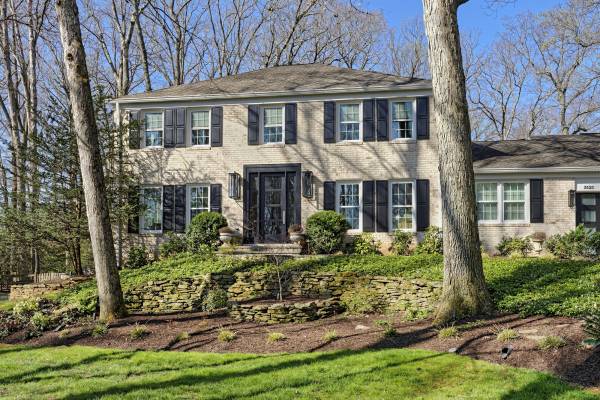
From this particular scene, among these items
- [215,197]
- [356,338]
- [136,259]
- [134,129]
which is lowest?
[356,338]

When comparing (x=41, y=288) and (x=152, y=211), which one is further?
(x=152, y=211)

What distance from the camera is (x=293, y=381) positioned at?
5.65m

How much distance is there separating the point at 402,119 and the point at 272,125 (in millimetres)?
4120

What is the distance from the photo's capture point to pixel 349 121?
16.4 metres

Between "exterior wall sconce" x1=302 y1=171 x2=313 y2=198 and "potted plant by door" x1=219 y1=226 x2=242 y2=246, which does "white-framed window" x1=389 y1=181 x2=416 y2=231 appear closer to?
"exterior wall sconce" x1=302 y1=171 x2=313 y2=198

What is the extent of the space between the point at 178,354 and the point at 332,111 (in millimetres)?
10717

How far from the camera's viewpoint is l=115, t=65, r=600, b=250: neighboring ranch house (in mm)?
15625

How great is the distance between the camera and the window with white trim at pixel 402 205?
15.7m

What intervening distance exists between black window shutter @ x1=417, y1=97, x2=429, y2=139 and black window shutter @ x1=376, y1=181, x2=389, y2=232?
181 cm

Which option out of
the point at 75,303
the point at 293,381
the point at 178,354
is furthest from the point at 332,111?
the point at 293,381

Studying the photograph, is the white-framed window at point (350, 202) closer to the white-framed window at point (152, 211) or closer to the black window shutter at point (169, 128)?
the black window shutter at point (169, 128)

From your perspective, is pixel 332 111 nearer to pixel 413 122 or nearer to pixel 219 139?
pixel 413 122

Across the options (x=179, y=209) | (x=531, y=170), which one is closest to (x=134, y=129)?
(x=179, y=209)

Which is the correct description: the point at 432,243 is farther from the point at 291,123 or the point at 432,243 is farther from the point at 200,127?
the point at 200,127
